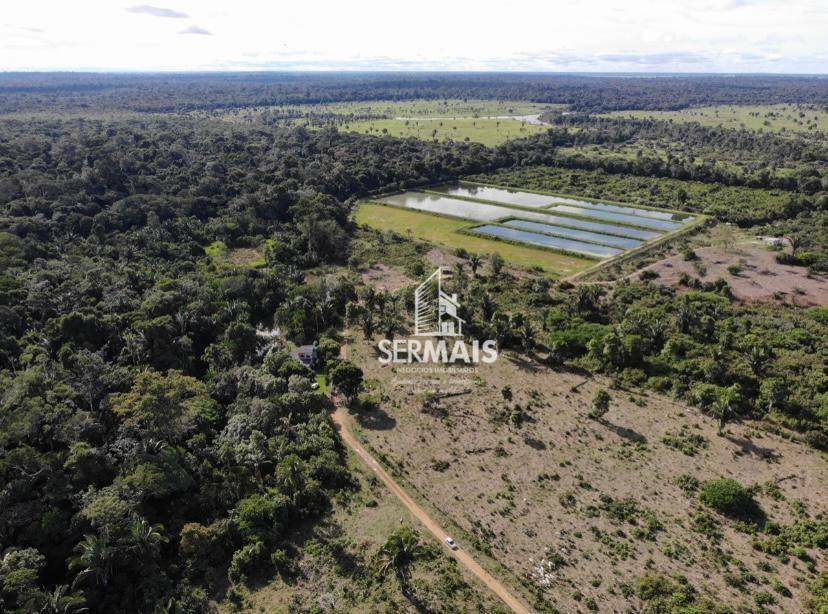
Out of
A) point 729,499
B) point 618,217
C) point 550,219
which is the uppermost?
point 618,217

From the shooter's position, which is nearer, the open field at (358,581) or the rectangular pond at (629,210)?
the open field at (358,581)

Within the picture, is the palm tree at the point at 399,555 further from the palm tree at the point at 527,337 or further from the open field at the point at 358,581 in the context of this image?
the palm tree at the point at 527,337

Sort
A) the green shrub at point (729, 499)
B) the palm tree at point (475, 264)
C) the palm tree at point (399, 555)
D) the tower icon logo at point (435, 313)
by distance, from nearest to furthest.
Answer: the palm tree at point (399, 555)
the green shrub at point (729, 499)
the tower icon logo at point (435, 313)
the palm tree at point (475, 264)

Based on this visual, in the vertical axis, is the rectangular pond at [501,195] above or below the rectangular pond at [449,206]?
above

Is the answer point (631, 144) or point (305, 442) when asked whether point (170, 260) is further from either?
point (631, 144)

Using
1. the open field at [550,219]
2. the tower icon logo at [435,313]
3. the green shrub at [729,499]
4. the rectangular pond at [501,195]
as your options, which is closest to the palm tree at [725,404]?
the green shrub at [729,499]

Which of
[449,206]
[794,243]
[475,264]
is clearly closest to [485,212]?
[449,206]

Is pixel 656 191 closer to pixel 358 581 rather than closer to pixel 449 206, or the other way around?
pixel 449 206
